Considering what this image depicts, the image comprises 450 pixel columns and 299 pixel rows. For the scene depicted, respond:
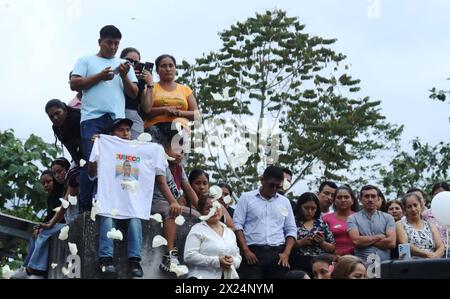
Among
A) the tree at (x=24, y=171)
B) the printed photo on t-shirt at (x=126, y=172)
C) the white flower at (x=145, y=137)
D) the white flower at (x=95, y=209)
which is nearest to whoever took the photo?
the white flower at (x=95, y=209)

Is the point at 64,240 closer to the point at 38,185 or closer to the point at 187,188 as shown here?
the point at 187,188

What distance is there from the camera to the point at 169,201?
988 centimetres

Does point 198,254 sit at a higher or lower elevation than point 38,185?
lower

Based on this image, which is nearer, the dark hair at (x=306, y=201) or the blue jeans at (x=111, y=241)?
the blue jeans at (x=111, y=241)

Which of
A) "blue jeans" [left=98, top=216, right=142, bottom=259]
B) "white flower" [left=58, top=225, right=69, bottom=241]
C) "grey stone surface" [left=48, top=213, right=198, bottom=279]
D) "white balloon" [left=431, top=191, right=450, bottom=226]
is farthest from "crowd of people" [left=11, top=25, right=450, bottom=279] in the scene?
"white balloon" [left=431, top=191, right=450, bottom=226]

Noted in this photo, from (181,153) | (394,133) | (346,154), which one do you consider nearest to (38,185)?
(181,153)

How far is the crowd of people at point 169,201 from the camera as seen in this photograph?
9.54 meters

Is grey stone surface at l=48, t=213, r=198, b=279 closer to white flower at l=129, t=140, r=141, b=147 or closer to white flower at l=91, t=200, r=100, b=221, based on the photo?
white flower at l=91, t=200, r=100, b=221

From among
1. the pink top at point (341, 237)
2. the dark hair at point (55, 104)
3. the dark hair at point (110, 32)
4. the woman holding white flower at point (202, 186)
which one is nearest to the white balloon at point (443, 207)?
the pink top at point (341, 237)

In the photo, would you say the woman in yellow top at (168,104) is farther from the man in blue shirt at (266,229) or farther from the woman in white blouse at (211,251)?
the woman in white blouse at (211,251)

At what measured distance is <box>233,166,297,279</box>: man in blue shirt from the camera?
33.5 feet

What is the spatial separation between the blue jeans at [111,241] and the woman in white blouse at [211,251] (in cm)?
45
